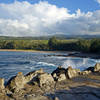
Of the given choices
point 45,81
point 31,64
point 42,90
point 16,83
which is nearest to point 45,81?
point 45,81

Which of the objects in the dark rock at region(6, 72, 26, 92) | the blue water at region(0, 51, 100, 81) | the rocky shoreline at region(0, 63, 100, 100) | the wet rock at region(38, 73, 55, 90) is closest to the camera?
the rocky shoreline at region(0, 63, 100, 100)

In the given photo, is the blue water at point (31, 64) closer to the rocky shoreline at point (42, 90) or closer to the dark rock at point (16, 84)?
the dark rock at point (16, 84)

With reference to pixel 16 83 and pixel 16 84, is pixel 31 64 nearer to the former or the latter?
pixel 16 83

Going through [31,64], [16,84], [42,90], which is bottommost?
[31,64]

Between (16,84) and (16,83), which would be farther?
(16,83)

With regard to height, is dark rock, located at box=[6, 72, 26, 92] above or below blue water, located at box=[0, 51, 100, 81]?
above

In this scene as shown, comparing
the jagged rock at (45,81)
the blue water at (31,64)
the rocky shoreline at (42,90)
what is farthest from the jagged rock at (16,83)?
the blue water at (31,64)

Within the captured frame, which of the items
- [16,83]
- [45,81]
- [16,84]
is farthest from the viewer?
[45,81]

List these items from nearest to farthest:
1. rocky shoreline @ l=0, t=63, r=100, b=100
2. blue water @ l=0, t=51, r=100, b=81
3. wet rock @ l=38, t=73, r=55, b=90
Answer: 1. rocky shoreline @ l=0, t=63, r=100, b=100
2. wet rock @ l=38, t=73, r=55, b=90
3. blue water @ l=0, t=51, r=100, b=81

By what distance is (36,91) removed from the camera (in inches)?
552

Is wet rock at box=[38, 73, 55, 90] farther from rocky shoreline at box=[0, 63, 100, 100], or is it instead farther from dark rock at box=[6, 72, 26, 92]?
dark rock at box=[6, 72, 26, 92]

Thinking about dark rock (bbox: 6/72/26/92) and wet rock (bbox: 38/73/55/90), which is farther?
wet rock (bbox: 38/73/55/90)

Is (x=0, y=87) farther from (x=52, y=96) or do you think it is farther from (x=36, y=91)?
(x=52, y=96)

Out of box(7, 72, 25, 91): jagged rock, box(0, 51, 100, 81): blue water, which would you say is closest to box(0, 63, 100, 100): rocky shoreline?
box(7, 72, 25, 91): jagged rock
